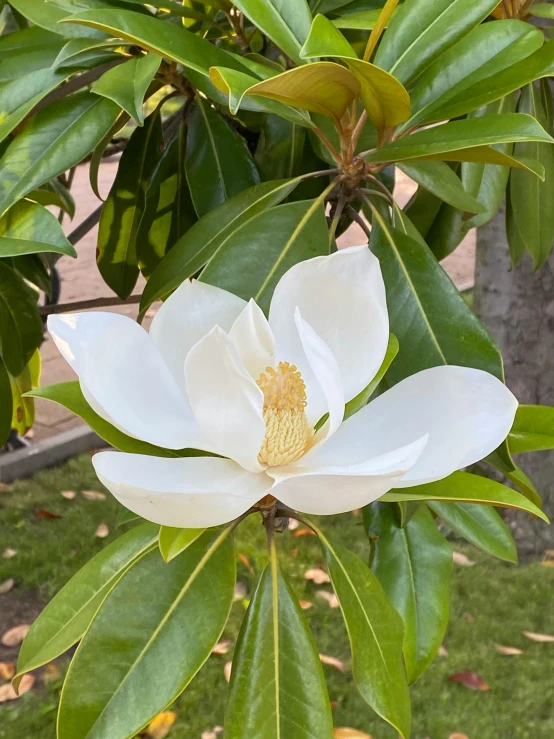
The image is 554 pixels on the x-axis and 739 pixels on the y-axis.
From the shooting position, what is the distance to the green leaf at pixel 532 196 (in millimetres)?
1011

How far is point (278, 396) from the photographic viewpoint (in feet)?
2.08

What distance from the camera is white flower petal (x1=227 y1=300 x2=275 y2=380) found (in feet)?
1.98

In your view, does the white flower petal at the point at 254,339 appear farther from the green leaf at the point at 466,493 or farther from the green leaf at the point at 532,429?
the green leaf at the point at 532,429

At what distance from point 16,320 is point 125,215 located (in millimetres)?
256

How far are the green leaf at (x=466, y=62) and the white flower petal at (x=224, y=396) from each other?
13.1 inches

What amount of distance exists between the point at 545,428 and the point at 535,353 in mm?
1582

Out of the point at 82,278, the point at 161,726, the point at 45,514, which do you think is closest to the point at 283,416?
the point at 161,726

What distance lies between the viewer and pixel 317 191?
969 mm

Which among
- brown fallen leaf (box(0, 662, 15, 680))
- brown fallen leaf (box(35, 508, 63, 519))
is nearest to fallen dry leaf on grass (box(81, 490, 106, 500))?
brown fallen leaf (box(35, 508, 63, 519))

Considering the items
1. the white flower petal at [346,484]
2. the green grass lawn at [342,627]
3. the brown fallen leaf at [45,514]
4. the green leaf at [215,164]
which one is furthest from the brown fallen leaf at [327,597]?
the white flower petal at [346,484]

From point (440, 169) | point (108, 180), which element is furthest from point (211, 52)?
point (108, 180)

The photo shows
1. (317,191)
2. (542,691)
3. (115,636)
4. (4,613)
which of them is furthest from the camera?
(4,613)

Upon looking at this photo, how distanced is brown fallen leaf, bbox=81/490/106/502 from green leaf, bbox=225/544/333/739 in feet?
7.23

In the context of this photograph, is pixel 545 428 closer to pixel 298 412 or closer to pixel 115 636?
pixel 298 412
